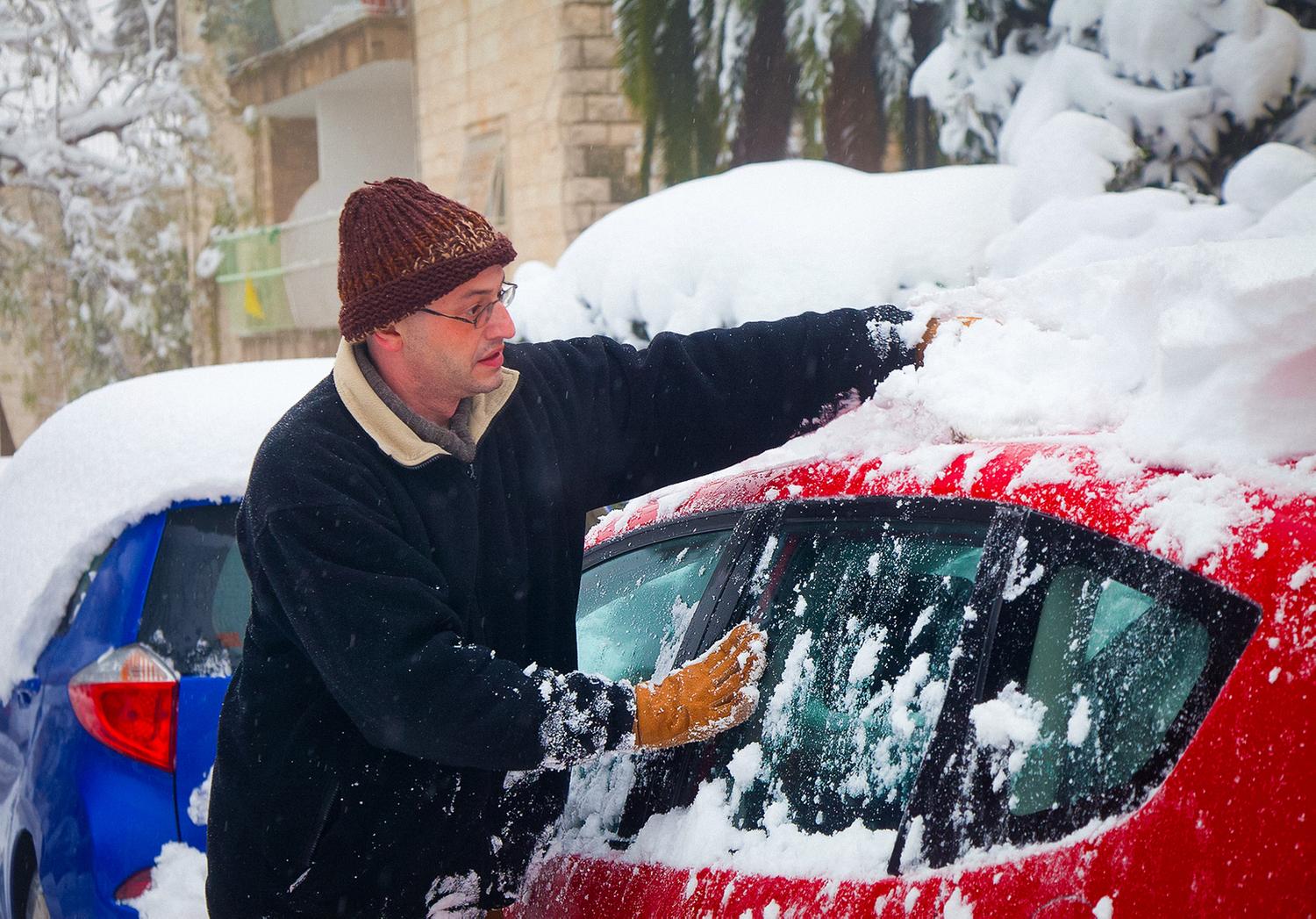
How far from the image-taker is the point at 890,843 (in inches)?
58.4

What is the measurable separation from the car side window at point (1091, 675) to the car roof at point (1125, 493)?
2 cm

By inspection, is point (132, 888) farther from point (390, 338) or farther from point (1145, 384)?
point (1145, 384)

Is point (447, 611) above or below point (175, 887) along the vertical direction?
above

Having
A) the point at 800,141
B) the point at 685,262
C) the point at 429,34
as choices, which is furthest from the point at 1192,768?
the point at 429,34

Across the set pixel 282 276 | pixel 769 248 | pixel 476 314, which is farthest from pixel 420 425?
pixel 282 276

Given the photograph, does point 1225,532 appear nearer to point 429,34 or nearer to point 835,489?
point 835,489

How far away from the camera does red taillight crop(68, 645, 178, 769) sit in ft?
9.75

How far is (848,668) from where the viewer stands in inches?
66.9

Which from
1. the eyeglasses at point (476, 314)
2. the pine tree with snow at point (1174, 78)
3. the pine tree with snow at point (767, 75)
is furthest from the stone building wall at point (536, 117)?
the eyeglasses at point (476, 314)

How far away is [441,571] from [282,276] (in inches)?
625

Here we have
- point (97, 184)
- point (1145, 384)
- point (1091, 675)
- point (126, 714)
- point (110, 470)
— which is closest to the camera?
point (1091, 675)

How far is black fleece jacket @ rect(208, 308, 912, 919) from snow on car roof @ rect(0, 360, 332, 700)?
1284mm

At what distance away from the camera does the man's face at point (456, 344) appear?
2.06m

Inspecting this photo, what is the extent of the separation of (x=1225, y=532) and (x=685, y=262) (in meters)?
3.60
